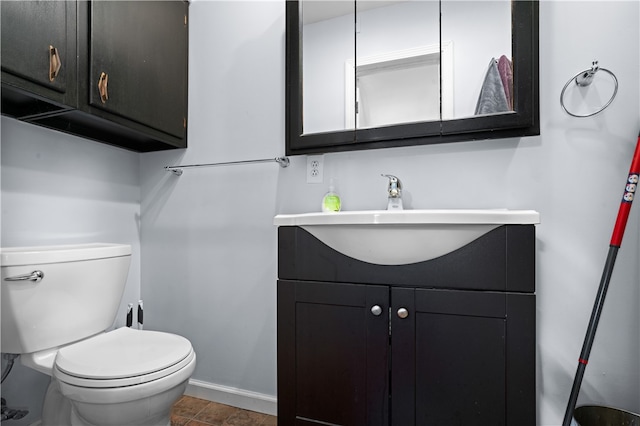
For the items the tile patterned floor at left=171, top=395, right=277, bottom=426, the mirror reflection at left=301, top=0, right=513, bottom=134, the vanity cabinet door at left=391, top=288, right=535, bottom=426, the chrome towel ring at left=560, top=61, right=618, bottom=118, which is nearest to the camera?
the vanity cabinet door at left=391, top=288, right=535, bottom=426

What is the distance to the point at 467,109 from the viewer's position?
1289mm

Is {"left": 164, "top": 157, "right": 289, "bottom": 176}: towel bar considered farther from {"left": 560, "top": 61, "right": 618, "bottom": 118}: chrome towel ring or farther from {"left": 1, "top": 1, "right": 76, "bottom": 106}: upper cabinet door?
{"left": 560, "top": 61, "right": 618, "bottom": 118}: chrome towel ring

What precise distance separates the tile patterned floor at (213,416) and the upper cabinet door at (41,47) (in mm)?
1379

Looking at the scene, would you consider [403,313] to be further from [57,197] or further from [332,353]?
[57,197]

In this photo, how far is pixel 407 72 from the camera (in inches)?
53.9

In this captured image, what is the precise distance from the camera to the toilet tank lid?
3.39ft

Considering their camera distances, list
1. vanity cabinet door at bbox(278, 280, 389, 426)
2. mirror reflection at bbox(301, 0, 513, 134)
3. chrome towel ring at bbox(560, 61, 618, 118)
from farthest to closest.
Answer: mirror reflection at bbox(301, 0, 513, 134) → chrome towel ring at bbox(560, 61, 618, 118) → vanity cabinet door at bbox(278, 280, 389, 426)

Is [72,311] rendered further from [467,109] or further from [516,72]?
[516,72]

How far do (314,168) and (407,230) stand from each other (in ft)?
2.19

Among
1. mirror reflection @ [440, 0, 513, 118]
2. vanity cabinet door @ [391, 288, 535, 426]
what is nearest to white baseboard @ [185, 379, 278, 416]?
vanity cabinet door @ [391, 288, 535, 426]

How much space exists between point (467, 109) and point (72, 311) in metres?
1.63

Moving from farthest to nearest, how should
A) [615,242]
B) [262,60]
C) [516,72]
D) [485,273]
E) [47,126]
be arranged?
[262,60]
[47,126]
[516,72]
[615,242]
[485,273]

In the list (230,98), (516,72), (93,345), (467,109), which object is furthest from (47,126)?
(516,72)

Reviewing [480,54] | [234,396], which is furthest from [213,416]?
[480,54]
